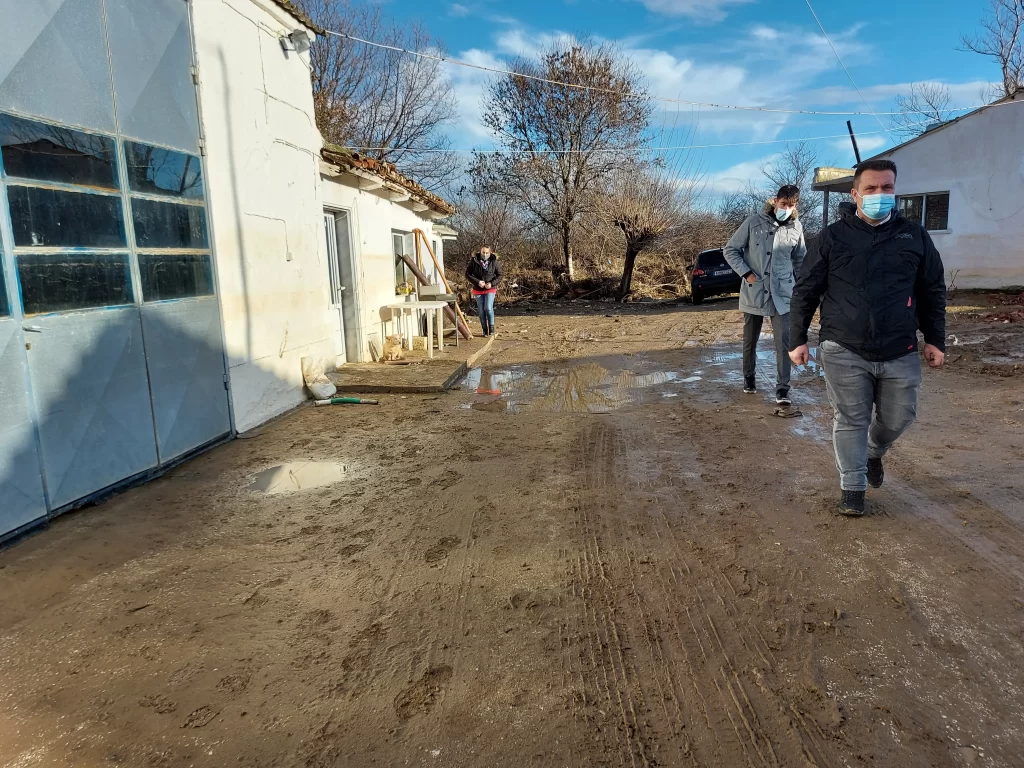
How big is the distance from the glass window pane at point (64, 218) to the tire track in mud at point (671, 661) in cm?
365

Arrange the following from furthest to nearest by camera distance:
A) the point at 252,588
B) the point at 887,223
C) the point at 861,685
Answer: the point at 887,223, the point at 252,588, the point at 861,685

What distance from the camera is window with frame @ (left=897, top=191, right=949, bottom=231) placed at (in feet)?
53.7

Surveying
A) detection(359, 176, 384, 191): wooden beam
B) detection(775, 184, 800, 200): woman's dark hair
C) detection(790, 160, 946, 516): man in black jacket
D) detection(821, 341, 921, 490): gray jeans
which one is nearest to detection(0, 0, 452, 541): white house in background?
detection(359, 176, 384, 191): wooden beam

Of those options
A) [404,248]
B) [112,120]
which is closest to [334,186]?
[404,248]

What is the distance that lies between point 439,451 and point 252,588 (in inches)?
92.4

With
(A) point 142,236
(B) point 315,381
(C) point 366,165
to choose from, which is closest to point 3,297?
(A) point 142,236

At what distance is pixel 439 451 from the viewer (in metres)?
5.35

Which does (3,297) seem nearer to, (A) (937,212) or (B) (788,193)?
(B) (788,193)

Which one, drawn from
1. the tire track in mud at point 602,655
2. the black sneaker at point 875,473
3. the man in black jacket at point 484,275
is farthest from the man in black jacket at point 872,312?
the man in black jacket at point 484,275

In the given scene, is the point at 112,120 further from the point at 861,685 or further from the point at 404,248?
the point at 404,248

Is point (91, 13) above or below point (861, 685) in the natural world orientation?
above

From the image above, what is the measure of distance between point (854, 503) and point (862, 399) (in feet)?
1.95

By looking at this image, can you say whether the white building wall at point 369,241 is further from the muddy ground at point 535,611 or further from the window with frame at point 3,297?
the window with frame at point 3,297

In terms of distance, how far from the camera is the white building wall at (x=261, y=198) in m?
5.78
